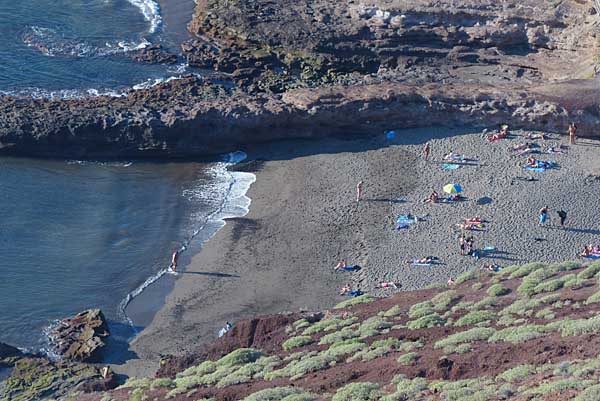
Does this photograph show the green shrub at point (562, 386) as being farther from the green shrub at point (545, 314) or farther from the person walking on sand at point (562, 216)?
the person walking on sand at point (562, 216)

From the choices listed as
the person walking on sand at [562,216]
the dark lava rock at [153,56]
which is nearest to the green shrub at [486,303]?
the person walking on sand at [562,216]

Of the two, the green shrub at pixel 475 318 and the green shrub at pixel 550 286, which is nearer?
the green shrub at pixel 475 318

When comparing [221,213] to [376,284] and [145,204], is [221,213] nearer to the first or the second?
[145,204]

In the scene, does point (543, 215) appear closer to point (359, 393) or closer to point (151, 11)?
point (359, 393)

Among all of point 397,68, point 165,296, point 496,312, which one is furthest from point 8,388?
point 397,68

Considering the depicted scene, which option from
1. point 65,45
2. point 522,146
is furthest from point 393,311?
point 65,45
